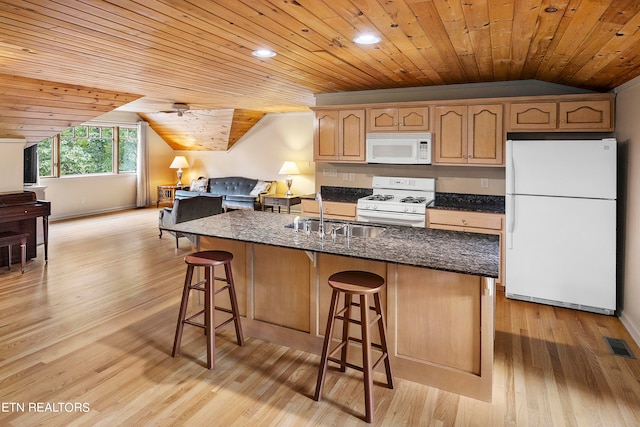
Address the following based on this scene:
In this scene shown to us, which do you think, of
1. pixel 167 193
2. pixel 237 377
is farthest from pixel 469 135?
pixel 167 193

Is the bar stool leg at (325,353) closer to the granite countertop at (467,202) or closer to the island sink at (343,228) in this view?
the island sink at (343,228)

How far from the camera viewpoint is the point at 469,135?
4406 millimetres

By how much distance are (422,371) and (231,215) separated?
197 centimetres

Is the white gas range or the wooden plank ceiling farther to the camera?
the white gas range

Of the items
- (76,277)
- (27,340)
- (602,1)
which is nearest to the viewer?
(602,1)

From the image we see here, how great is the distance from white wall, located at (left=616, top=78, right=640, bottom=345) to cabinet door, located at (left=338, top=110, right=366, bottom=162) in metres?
2.51

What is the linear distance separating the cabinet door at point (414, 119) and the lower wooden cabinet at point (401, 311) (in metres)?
2.46

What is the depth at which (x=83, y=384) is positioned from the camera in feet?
8.14

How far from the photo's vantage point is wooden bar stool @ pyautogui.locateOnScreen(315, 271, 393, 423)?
2186 mm

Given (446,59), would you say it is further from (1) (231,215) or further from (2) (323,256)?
(1) (231,215)

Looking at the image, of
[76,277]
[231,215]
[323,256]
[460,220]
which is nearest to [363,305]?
[323,256]

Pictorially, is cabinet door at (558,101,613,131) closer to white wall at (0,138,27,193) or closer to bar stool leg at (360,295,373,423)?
bar stool leg at (360,295,373,423)

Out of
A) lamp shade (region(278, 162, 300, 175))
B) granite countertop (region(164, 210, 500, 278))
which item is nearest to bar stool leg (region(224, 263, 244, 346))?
granite countertop (region(164, 210, 500, 278))

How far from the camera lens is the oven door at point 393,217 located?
176 inches
